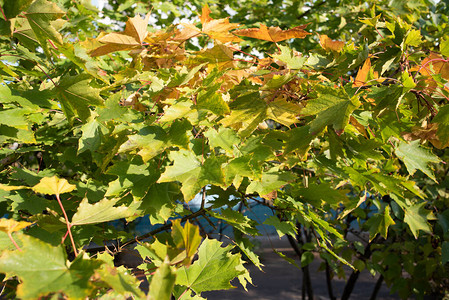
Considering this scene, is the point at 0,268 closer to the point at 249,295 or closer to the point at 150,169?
the point at 150,169

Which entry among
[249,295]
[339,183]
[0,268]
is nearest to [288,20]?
[339,183]

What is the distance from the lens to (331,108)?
0.95 metres

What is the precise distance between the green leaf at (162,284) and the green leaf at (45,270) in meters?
0.10

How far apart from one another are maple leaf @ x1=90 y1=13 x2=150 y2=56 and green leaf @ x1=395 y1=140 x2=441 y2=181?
1.00 meters

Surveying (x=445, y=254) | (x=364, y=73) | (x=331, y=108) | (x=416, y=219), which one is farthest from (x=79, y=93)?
(x=445, y=254)

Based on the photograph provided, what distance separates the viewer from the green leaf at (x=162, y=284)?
596 millimetres

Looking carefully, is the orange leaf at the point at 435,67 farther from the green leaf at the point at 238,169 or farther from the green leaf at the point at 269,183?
the green leaf at the point at 238,169

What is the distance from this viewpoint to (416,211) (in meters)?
1.96

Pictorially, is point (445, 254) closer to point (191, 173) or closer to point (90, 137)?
point (191, 173)

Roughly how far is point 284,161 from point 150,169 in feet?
1.46

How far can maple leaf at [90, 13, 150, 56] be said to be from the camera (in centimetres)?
108

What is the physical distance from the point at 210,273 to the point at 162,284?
1.19 ft

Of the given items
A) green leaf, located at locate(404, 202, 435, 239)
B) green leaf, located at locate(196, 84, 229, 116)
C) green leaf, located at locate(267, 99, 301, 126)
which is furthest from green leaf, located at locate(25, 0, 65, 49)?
green leaf, located at locate(404, 202, 435, 239)

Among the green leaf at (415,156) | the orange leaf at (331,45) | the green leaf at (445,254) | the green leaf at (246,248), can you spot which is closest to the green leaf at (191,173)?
the green leaf at (246,248)
